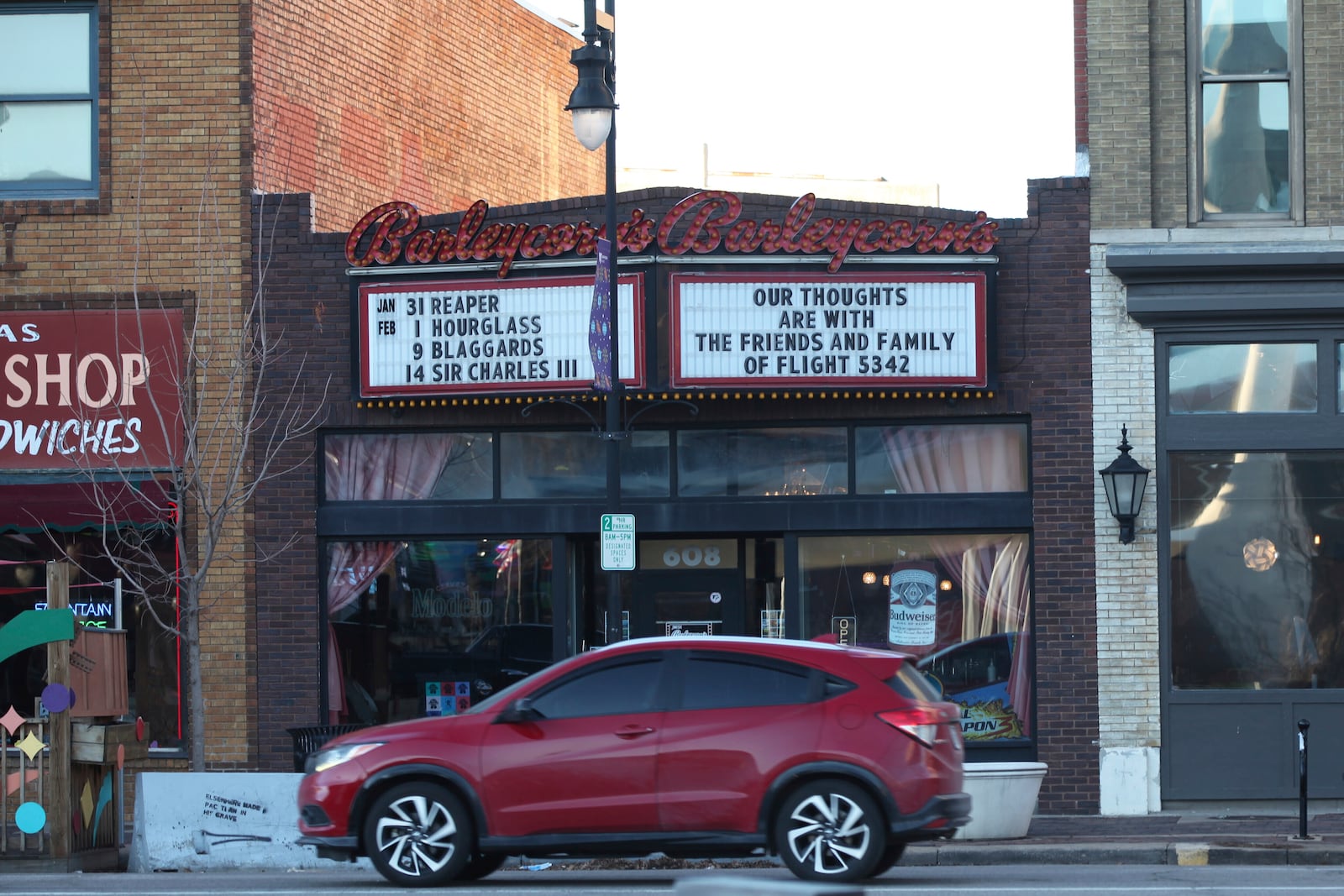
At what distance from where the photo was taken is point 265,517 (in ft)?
57.9

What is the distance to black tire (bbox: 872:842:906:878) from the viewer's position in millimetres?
Result: 11000

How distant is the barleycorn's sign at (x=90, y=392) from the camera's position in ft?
58.0

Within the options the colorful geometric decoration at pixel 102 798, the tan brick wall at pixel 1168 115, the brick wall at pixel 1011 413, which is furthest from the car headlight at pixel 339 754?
the tan brick wall at pixel 1168 115

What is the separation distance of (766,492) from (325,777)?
7.05 metres

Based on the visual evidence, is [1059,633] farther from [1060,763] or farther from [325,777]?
[325,777]

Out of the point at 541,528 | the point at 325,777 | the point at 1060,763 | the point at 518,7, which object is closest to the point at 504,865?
the point at 325,777

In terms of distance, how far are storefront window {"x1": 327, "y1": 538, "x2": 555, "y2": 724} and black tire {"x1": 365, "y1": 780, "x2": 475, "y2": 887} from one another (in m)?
6.33

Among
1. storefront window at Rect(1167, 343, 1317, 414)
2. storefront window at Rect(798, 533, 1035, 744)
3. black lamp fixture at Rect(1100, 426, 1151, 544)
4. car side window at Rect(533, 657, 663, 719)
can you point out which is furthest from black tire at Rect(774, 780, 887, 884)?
storefront window at Rect(1167, 343, 1317, 414)

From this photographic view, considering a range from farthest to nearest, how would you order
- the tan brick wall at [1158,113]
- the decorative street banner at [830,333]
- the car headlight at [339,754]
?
the tan brick wall at [1158,113], the decorative street banner at [830,333], the car headlight at [339,754]

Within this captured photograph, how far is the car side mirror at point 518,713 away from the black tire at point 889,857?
91.9 inches

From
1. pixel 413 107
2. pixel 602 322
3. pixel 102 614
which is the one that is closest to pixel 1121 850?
pixel 602 322

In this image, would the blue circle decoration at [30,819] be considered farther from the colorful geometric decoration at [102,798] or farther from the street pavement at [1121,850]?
the colorful geometric decoration at [102,798]

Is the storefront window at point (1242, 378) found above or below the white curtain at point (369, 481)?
above

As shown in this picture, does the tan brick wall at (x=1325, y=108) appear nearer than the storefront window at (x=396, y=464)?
Yes
